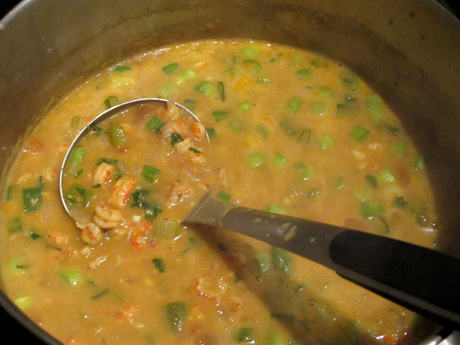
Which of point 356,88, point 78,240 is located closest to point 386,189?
point 356,88

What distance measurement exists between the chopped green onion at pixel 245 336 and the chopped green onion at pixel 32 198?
124cm

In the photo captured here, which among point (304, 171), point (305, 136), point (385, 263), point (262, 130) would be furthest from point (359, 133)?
point (385, 263)

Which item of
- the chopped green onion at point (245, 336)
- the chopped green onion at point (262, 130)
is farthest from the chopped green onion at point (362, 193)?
the chopped green onion at point (245, 336)

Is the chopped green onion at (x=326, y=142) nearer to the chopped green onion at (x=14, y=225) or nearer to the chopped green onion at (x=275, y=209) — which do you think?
the chopped green onion at (x=275, y=209)

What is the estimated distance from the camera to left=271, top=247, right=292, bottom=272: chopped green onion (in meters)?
2.31

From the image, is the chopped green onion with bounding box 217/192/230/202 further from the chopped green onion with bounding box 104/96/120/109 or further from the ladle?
the chopped green onion with bounding box 104/96/120/109

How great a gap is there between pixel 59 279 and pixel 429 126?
218 cm

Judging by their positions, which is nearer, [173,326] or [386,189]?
[173,326]

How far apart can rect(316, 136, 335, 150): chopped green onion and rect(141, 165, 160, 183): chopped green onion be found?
0.95m

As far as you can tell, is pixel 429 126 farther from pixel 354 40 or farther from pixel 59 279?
pixel 59 279

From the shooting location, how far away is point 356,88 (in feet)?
9.95

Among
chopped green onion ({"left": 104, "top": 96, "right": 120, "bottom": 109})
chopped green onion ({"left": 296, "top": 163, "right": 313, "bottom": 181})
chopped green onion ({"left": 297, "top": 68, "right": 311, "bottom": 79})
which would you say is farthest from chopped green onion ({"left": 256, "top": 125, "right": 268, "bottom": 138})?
chopped green onion ({"left": 104, "top": 96, "right": 120, "bottom": 109})

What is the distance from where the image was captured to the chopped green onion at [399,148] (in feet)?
8.96

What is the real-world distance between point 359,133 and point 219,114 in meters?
0.83
